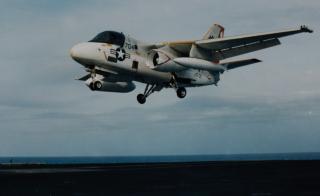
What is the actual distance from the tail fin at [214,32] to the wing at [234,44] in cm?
396

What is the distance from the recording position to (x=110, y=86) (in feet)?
115

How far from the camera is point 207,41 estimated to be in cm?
3388

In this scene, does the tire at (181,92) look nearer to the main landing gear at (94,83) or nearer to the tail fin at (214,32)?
the tail fin at (214,32)

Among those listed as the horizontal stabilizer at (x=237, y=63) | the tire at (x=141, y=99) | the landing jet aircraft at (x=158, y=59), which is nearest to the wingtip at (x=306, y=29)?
the landing jet aircraft at (x=158, y=59)

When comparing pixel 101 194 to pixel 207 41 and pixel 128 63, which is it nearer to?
pixel 128 63

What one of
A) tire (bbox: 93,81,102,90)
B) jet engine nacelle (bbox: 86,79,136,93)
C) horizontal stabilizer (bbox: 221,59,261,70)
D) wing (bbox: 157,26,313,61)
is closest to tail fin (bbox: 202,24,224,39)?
horizontal stabilizer (bbox: 221,59,261,70)

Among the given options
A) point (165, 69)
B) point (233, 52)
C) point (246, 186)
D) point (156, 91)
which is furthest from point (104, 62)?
point (246, 186)

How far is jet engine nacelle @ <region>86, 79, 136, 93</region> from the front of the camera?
3269cm

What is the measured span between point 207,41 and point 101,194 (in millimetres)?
19059

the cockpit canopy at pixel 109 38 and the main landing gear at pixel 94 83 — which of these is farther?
the main landing gear at pixel 94 83

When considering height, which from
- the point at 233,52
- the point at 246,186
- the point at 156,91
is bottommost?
the point at 246,186

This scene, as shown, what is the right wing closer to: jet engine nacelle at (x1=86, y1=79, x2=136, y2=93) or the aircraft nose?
jet engine nacelle at (x1=86, y1=79, x2=136, y2=93)

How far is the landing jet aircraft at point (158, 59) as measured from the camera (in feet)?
104

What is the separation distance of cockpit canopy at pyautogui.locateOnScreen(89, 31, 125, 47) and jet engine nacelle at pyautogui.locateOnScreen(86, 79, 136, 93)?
3.00 meters
